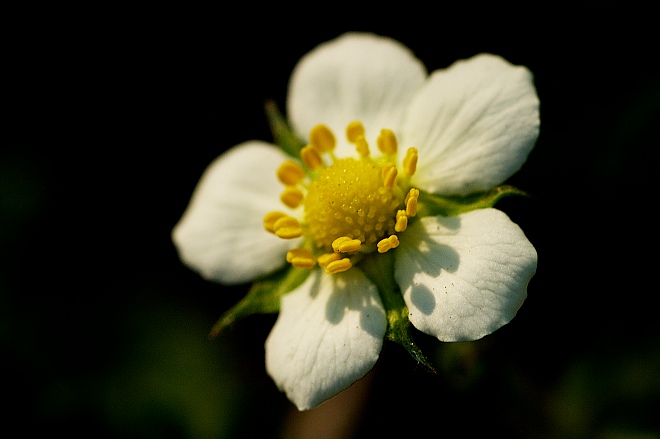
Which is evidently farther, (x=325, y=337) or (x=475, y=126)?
(x=475, y=126)

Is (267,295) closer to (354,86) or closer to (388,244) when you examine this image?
(388,244)

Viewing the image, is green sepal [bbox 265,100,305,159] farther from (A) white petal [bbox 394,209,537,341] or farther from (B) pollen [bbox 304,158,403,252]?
(A) white petal [bbox 394,209,537,341]

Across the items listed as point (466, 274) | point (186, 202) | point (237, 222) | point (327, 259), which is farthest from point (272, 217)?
point (186, 202)

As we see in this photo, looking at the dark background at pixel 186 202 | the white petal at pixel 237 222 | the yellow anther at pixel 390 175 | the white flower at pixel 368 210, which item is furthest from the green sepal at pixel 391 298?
the dark background at pixel 186 202

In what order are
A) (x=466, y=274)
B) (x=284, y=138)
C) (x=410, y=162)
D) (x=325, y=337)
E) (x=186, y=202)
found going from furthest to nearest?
(x=186, y=202), (x=284, y=138), (x=410, y=162), (x=325, y=337), (x=466, y=274)

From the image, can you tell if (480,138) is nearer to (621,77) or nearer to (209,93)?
(621,77)

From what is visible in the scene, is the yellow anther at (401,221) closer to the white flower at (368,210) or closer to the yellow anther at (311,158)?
the white flower at (368,210)

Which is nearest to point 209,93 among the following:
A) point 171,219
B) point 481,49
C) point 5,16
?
point 171,219
